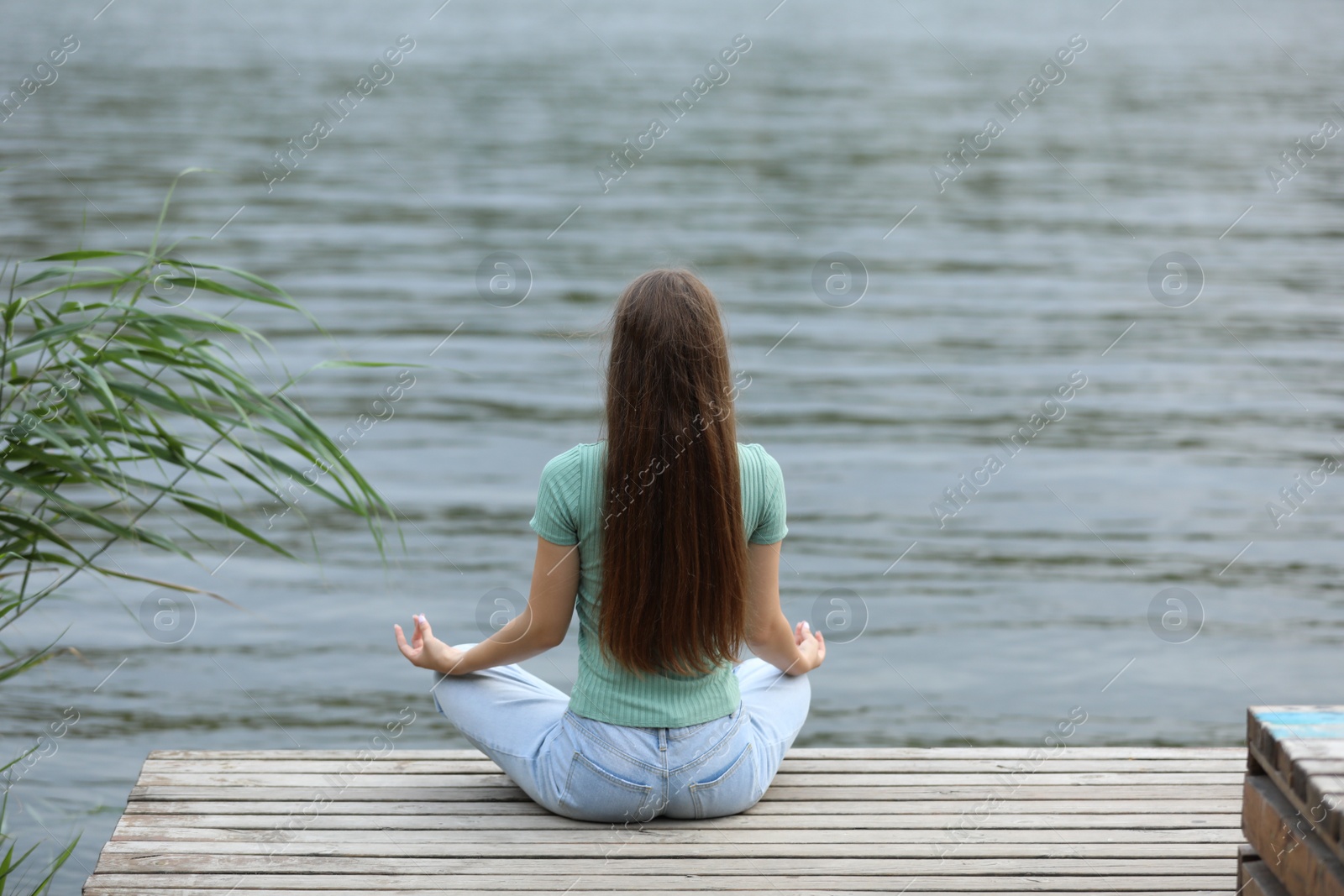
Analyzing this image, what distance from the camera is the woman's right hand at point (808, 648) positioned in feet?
10.5

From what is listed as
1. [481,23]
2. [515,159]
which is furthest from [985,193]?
[481,23]

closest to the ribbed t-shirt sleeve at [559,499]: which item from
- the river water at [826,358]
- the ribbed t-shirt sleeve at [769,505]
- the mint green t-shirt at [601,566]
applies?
the mint green t-shirt at [601,566]

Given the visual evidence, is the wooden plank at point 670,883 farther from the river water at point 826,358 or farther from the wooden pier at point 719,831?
the river water at point 826,358

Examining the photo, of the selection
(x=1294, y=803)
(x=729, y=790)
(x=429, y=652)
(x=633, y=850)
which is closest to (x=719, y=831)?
(x=729, y=790)

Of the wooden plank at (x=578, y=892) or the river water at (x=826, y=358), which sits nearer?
the wooden plank at (x=578, y=892)

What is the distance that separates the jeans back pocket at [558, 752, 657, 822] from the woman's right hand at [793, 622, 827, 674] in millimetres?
506

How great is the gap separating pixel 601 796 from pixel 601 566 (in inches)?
19.3

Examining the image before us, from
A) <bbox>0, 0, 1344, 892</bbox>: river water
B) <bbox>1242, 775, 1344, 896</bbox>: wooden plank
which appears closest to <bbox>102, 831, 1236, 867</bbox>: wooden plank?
<bbox>1242, 775, 1344, 896</bbox>: wooden plank

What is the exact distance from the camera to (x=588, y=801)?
2.90 m

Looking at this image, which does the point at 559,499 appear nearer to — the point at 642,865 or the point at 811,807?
the point at 642,865

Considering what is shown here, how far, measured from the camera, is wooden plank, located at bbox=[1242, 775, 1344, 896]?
2061mm

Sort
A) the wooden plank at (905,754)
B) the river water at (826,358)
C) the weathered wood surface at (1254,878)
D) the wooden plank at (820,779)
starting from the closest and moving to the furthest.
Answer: the weathered wood surface at (1254,878) → the wooden plank at (820,779) → the wooden plank at (905,754) → the river water at (826,358)

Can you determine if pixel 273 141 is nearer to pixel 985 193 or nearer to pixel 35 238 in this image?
pixel 35 238

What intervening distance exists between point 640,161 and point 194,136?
5.19 m
